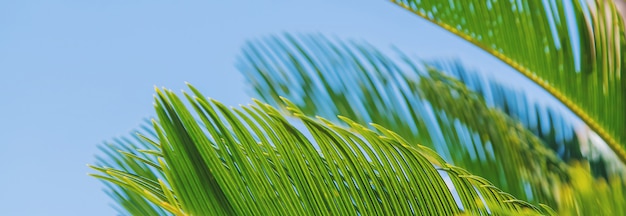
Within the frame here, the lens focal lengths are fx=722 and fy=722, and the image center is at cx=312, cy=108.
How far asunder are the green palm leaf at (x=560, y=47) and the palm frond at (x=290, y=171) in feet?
2.28

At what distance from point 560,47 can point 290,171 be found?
0.93 metres

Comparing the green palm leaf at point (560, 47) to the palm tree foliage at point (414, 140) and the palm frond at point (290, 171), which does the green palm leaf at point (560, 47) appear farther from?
the palm frond at point (290, 171)

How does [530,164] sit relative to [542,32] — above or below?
below

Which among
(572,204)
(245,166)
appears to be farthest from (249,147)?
(572,204)

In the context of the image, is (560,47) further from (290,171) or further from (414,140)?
(290,171)

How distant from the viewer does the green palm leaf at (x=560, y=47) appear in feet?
4.96

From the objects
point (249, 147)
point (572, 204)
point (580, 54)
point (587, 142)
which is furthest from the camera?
point (587, 142)

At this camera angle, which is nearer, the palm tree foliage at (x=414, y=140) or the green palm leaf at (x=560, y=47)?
the palm tree foliage at (x=414, y=140)

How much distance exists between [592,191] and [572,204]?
0.08 feet

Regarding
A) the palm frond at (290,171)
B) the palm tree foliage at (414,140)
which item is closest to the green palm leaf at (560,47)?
the palm tree foliage at (414,140)

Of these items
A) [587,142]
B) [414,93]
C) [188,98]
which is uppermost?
[188,98]

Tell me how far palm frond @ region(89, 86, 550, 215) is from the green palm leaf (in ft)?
2.28

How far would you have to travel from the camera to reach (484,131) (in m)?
1.71

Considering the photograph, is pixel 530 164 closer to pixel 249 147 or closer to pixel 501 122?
pixel 501 122
